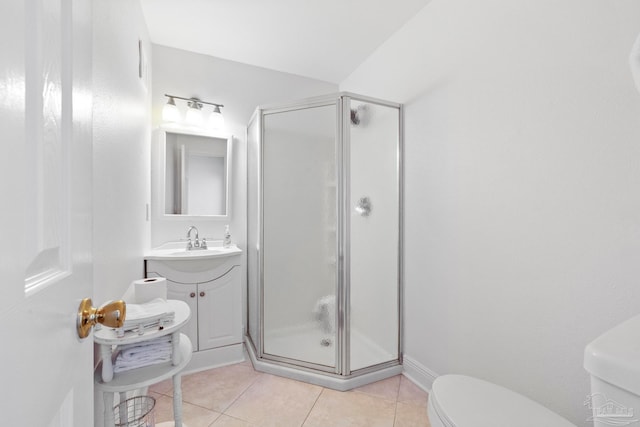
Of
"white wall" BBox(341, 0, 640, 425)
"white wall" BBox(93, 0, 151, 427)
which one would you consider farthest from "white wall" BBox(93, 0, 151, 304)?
"white wall" BBox(341, 0, 640, 425)

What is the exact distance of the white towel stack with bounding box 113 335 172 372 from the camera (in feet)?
3.70

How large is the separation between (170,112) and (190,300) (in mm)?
1520

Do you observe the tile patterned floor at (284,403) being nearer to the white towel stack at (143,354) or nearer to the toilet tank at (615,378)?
the white towel stack at (143,354)

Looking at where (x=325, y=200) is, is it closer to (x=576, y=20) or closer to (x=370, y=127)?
(x=370, y=127)

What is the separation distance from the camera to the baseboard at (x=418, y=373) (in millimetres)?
1817

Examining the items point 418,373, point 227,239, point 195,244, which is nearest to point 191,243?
point 195,244

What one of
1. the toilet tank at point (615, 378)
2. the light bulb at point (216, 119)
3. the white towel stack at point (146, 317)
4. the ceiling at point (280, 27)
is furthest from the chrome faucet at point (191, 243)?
the toilet tank at point (615, 378)

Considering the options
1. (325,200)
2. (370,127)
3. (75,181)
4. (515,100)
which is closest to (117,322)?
(75,181)

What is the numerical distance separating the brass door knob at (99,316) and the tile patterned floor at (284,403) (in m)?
1.37

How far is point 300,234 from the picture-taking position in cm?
210

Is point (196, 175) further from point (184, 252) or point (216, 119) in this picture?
point (184, 252)

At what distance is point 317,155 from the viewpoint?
2031mm

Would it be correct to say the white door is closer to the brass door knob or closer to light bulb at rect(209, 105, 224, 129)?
the brass door knob

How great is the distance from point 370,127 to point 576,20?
1151 millimetres
